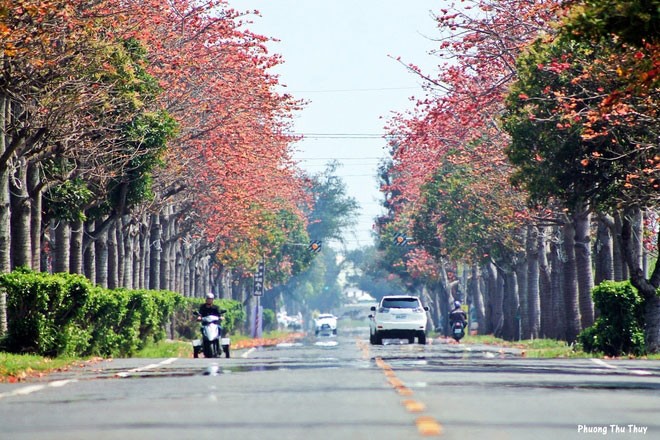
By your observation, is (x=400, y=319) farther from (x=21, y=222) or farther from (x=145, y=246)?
(x=21, y=222)

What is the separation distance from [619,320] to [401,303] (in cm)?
1866

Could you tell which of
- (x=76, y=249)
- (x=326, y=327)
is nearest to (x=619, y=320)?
A: (x=76, y=249)

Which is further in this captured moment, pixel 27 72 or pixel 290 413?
pixel 27 72

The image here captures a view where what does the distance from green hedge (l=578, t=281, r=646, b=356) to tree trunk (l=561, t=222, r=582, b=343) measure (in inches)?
416

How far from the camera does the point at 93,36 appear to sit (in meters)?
28.1

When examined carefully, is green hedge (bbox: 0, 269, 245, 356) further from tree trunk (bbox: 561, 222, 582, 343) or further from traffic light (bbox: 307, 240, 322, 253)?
traffic light (bbox: 307, 240, 322, 253)

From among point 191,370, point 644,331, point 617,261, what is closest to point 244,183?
point 617,261

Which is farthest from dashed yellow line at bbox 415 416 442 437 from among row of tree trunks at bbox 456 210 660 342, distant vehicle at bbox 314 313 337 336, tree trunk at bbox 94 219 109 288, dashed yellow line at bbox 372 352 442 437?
distant vehicle at bbox 314 313 337 336

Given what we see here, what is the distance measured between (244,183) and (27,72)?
23.6 metres

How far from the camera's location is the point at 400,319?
5047cm

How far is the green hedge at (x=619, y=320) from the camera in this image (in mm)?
32688

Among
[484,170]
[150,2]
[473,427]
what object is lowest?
[473,427]

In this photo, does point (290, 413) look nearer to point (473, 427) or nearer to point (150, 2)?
point (473, 427)

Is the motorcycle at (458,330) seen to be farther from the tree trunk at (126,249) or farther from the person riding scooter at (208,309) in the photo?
the person riding scooter at (208,309)
